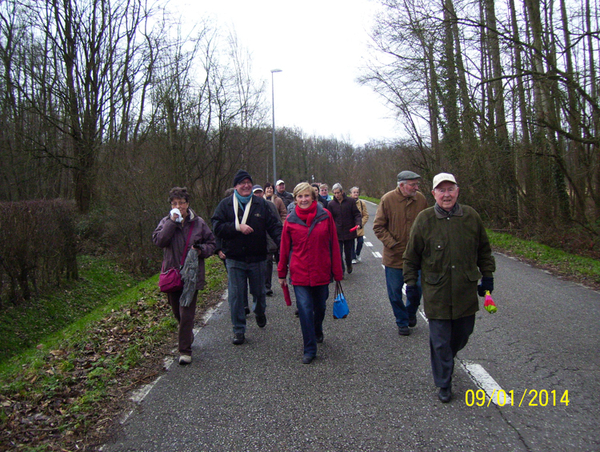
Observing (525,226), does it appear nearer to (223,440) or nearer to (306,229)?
(306,229)

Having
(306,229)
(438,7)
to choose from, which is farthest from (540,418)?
(438,7)

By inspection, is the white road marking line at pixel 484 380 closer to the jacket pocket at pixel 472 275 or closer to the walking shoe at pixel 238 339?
the jacket pocket at pixel 472 275

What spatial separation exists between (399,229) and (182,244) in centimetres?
266

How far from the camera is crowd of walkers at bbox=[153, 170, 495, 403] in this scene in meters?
4.16

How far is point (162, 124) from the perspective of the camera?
2119cm

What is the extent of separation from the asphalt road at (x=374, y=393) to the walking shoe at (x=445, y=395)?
0.05 meters

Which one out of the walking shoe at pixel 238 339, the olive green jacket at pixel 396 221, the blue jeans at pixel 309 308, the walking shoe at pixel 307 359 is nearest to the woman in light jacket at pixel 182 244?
the walking shoe at pixel 238 339

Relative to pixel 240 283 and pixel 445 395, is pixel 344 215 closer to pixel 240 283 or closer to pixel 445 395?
pixel 240 283

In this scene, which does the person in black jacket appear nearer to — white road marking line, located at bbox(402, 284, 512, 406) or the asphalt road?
the asphalt road

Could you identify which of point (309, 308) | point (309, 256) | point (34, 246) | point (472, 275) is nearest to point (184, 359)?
point (309, 308)

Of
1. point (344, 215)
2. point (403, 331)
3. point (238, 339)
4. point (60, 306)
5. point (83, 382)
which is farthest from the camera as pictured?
point (60, 306)

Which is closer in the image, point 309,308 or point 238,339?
point 309,308

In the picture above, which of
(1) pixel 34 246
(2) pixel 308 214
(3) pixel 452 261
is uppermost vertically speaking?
(2) pixel 308 214
